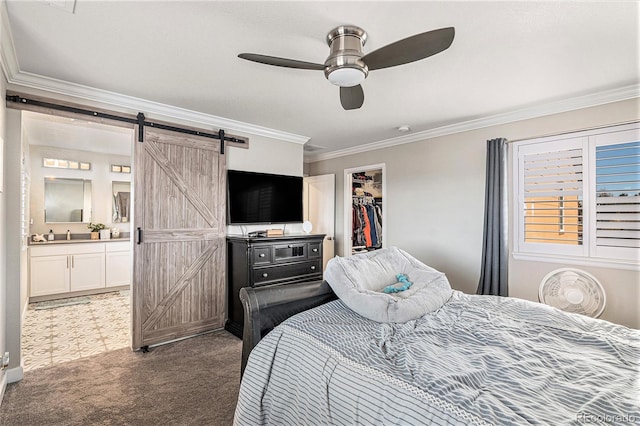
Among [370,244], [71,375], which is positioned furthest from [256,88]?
[370,244]

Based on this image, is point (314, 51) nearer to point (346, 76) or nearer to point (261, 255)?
point (346, 76)

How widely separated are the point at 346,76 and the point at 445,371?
5.48ft

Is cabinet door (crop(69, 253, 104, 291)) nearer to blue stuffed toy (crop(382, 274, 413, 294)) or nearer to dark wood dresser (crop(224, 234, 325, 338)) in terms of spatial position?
dark wood dresser (crop(224, 234, 325, 338))

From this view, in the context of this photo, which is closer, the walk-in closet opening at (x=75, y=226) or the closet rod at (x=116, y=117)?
the closet rod at (x=116, y=117)

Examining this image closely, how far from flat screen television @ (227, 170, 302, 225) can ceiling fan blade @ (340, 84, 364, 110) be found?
1.90 metres

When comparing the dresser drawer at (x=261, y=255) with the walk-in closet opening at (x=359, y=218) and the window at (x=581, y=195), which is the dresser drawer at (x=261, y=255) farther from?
the window at (x=581, y=195)

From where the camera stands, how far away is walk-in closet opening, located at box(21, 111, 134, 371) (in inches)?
167

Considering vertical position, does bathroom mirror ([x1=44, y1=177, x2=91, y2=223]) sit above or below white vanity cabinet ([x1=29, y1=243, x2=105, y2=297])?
above

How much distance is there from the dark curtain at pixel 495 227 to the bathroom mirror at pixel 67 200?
6229 millimetres

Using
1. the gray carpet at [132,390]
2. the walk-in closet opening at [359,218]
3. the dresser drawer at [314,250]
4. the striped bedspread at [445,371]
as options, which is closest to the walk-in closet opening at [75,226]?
the gray carpet at [132,390]

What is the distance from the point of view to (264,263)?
349 centimetres

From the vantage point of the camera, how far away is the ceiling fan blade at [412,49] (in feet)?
5.12

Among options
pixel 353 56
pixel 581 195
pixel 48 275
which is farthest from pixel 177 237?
pixel 581 195

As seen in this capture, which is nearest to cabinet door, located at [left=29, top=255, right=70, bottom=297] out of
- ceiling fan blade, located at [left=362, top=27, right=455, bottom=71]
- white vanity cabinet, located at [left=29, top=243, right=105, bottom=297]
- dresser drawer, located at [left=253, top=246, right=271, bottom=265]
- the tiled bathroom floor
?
white vanity cabinet, located at [left=29, top=243, right=105, bottom=297]
